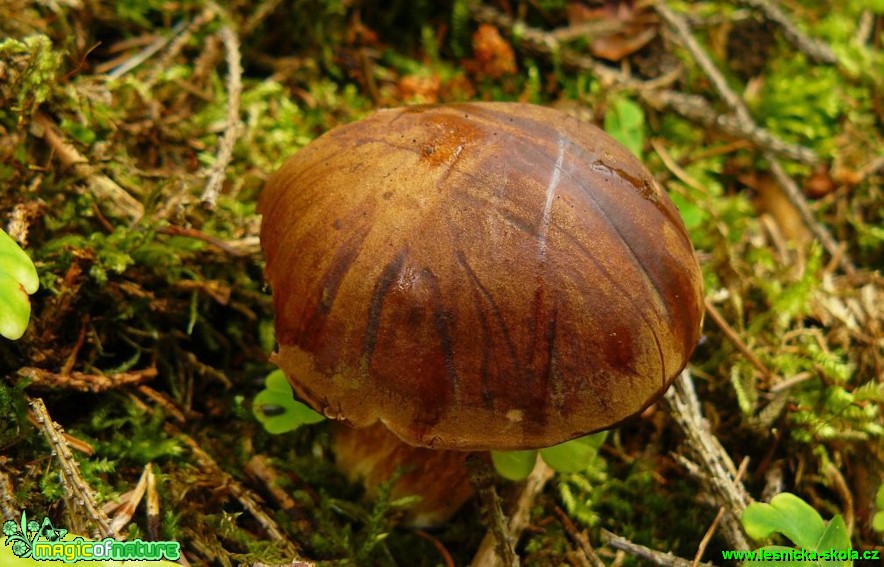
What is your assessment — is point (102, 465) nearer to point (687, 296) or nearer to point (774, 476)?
point (687, 296)

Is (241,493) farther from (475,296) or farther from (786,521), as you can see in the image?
(786,521)

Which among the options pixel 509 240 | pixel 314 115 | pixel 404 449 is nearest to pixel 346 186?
pixel 509 240

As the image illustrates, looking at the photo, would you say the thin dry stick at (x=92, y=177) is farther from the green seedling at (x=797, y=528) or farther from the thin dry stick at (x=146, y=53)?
the green seedling at (x=797, y=528)

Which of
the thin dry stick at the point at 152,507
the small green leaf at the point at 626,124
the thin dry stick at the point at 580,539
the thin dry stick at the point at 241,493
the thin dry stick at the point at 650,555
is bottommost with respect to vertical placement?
the thin dry stick at the point at 580,539

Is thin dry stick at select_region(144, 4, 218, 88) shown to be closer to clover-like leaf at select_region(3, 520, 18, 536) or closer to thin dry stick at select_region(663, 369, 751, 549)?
clover-like leaf at select_region(3, 520, 18, 536)

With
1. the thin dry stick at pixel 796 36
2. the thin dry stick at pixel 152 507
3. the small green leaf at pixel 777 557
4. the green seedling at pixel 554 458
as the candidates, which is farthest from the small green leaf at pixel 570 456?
the thin dry stick at pixel 796 36

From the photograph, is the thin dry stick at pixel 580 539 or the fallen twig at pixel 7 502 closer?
the fallen twig at pixel 7 502
